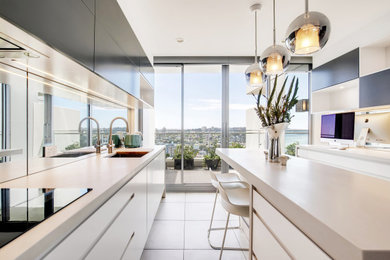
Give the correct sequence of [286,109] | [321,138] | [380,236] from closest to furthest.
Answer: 1. [380,236]
2. [286,109]
3. [321,138]

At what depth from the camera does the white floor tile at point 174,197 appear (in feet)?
10.8

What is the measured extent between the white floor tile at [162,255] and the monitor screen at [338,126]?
3.23m

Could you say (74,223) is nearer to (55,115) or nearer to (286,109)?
(55,115)

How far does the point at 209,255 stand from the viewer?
186cm

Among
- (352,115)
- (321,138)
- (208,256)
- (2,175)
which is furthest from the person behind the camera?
(321,138)

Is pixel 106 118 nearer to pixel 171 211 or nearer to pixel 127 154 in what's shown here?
pixel 127 154

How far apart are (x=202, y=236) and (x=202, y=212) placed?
63 centimetres

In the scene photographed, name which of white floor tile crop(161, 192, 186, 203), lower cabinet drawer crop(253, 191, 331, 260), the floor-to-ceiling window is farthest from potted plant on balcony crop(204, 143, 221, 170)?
lower cabinet drawer crop(253, 191, 331, 260)

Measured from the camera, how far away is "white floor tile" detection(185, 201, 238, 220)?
264 centimetres

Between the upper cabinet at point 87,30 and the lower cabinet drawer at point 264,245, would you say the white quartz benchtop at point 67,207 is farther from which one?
the lower cabinet drawer at point 264,245

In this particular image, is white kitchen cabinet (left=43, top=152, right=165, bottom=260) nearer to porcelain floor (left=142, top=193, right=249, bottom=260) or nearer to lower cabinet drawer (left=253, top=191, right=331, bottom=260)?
porcelain floor (left=142, top=193, right=249, bottom=260)

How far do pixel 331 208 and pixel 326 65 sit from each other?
362 centimetres

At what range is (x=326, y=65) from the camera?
3406 mm

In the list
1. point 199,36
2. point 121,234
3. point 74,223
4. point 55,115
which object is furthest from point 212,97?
point 74,223
